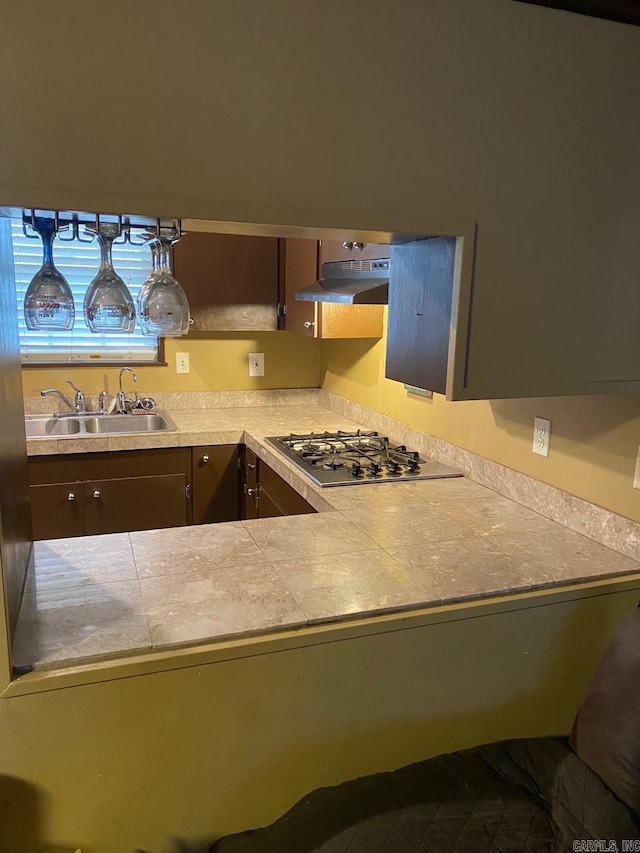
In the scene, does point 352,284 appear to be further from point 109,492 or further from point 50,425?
point 50,425

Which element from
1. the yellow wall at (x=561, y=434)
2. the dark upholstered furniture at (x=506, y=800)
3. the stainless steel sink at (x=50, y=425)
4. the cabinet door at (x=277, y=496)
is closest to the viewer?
the dark upholstered furniture at (x=506, y=800)

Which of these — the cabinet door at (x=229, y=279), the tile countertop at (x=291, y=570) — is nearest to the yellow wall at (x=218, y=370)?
the cabinet door at (x=229, y=279)

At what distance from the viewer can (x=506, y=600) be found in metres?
1.46

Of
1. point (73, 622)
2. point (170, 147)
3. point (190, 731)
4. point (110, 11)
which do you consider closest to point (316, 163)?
point (170, 147)

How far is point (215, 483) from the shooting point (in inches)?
119

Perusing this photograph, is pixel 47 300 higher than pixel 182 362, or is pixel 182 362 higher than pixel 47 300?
pixel 47 300

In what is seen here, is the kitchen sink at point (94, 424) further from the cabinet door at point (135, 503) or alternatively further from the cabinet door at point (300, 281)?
the cabinet door at point (300, 281)

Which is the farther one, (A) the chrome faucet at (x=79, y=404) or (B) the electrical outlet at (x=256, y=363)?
(B) the electrical outlet at (x=256, y=363)

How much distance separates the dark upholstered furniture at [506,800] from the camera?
3.85 ft

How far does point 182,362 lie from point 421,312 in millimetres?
2152

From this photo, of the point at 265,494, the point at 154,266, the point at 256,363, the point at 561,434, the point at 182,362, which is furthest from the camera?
the point at 256,363

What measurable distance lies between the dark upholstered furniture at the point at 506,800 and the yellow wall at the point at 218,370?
244cm

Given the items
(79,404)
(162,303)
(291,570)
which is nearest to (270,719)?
(291,570)

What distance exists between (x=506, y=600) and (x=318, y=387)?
7.96 ft
